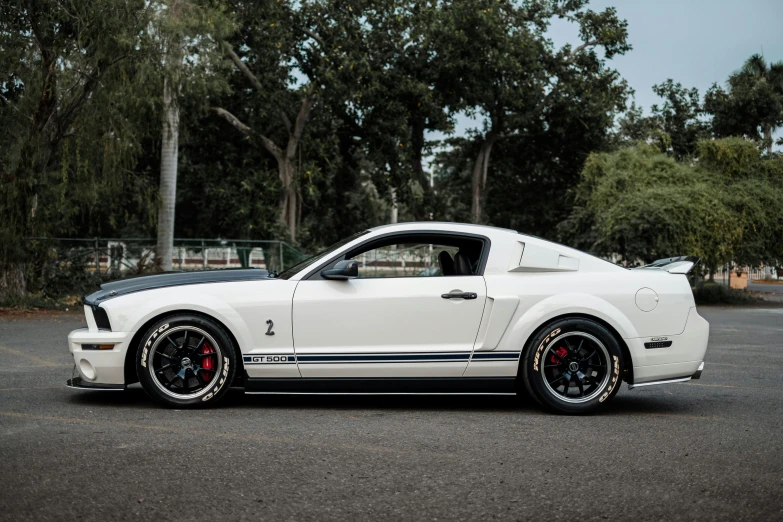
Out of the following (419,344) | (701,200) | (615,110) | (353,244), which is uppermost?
Answer: (615,110)

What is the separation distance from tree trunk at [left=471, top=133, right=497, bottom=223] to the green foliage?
1033 cm

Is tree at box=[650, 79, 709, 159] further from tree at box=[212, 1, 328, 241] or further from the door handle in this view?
the door handle

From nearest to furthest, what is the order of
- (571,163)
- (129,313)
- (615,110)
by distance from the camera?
→ (129,313) < (615,110) < (571,163)

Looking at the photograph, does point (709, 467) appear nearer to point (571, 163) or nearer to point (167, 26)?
point (167, 26)

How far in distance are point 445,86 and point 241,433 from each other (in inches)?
1128

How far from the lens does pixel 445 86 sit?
3391 centimetres

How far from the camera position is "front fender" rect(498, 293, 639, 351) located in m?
7.26

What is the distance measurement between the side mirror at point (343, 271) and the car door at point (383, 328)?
9 cm

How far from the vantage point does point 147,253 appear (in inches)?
934

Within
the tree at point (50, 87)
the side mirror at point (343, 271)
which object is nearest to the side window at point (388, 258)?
the side mirror at point (343, 271)

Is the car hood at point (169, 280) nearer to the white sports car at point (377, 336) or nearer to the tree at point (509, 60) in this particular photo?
the white sports car at point (377, 336)

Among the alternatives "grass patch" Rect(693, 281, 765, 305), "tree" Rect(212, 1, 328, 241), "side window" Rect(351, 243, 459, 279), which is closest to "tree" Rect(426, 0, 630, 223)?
"tree" Rect(212, 1, 328, 241)

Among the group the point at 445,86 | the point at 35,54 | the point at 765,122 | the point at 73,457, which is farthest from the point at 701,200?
the point at 73,457

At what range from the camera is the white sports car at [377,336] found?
284 inches
